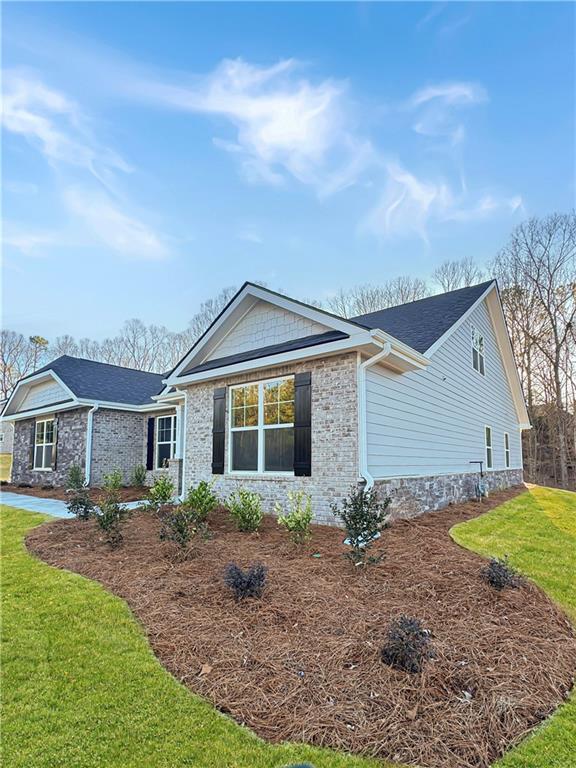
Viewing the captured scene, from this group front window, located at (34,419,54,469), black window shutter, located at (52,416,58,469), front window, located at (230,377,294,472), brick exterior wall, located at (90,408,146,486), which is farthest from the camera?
front window, located at (34,419,54,469)

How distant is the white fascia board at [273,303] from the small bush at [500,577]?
12.1 feet

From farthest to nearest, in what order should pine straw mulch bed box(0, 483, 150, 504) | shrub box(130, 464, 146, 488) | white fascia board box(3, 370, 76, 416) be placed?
white fascia board box(3, 370, 76, 416) < shrub box(130, 464, 146, 488) < pine straw mulch bed box(0, 483, 150, 504)

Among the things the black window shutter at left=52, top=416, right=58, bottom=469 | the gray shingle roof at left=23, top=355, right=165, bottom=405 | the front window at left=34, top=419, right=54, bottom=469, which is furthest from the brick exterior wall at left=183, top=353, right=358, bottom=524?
the front window at left=34, top=419, right=54, bottom=469

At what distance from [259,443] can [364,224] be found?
25.7 feet

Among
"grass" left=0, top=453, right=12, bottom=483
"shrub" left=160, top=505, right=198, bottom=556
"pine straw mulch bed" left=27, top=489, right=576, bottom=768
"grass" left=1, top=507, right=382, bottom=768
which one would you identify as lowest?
"grass" left=0, top=453, right=12, bottom=483

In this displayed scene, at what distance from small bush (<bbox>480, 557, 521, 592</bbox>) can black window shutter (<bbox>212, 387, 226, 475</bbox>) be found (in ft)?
19.4

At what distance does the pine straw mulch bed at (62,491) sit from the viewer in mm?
12130

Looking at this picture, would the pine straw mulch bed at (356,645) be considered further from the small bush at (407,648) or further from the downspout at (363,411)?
the downspout at (363,411)

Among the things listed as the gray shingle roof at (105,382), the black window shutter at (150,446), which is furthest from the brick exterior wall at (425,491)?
the gray shingle roof at (105,382)

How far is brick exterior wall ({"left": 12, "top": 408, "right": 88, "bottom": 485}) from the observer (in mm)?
14375

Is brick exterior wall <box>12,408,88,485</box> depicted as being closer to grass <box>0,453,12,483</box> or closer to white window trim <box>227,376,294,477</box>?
grass <box>0,453,12,483</box>

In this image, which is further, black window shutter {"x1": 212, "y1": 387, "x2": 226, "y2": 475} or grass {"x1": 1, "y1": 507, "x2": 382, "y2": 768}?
black window shutter {"x1": 212, "y1": 387, "x2": 226, "y2": 475}

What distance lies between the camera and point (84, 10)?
6.76 m

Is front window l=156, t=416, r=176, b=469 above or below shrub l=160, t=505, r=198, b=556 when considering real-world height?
above
